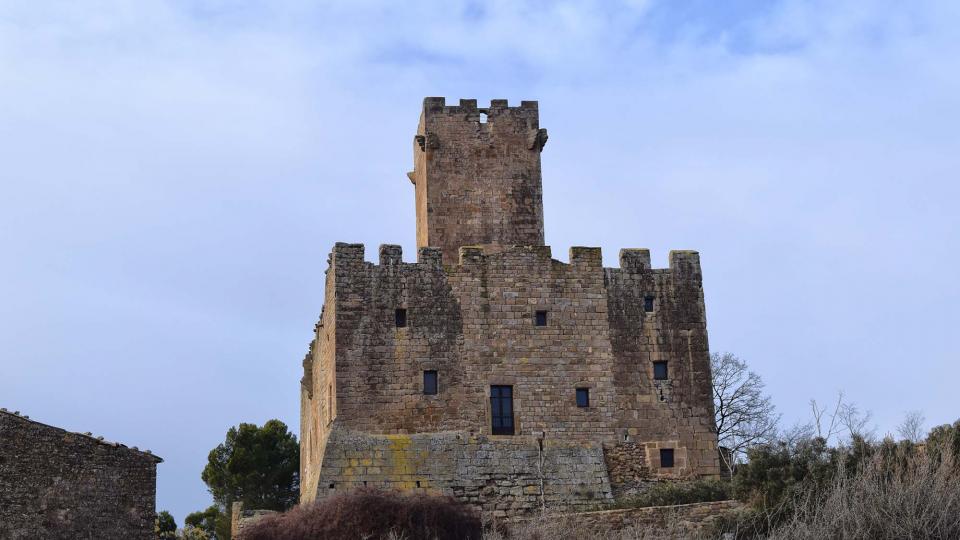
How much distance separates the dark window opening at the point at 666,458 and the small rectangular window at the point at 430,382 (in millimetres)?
5003

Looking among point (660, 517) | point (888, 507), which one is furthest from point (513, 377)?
point (888, 507)

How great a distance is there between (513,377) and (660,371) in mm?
3273

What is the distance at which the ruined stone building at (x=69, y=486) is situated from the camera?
25.6m

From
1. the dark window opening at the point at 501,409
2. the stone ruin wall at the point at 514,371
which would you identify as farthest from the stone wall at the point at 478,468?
the dark window opening at the point at 501,409

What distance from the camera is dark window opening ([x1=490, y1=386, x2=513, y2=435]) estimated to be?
29281mm

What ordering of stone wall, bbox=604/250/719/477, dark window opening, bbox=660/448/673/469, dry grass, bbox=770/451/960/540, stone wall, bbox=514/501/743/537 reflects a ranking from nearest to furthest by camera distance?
dry grass, bbox=770/451/960/540, stone wall, bbox=514/501/743/537, dark window opening, bbox=660/448/673/469, stone wall, bbox=604/250/719/477

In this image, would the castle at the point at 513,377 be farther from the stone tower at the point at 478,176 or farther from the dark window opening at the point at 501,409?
the stone tower at the point at 478,176

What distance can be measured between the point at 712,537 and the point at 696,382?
5218 mm

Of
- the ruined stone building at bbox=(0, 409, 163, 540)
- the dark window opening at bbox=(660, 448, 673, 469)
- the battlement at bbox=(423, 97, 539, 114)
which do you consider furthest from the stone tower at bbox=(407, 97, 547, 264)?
the ruined stone building at bbox=(0, 409, 163, 540)

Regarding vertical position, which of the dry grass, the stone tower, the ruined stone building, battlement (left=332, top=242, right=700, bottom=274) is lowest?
the dry grass

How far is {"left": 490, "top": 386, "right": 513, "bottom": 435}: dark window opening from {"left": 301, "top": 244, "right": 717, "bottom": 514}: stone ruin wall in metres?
0.16

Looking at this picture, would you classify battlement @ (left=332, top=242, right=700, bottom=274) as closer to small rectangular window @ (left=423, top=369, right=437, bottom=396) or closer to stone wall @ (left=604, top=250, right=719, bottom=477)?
stone wall @ (left=604, top=250, right=719, bottom=477)

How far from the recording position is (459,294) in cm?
2986

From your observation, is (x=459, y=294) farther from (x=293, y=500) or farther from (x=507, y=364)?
(x=293, y=500)
